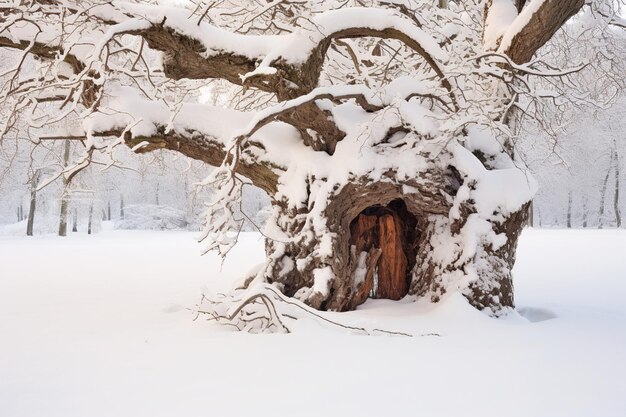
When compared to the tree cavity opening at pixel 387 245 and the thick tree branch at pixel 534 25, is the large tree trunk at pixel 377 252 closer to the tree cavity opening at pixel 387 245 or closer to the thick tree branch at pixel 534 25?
the tree cavity opening at pixel 387 245

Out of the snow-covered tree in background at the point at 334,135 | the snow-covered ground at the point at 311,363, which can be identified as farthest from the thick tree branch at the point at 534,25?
the snow-covered ground at the point at 311,363

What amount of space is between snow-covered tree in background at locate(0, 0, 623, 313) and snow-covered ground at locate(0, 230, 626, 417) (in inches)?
26.2

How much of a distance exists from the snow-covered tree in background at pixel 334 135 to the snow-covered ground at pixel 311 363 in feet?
2.18

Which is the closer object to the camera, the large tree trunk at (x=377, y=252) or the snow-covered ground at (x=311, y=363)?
the snow-covered ground at (x=311, y=363)

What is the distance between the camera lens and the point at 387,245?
5.42 meters

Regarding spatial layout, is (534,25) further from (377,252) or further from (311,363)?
(311,363)

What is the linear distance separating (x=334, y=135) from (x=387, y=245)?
149cm

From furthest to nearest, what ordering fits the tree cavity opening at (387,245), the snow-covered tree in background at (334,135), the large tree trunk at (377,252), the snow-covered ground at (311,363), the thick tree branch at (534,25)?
the tree cavity opening at (387,245), the thick tree branch at (534,25), the large tree trunk at (377,252), the snow-covered tree in background at (334,135), the snow-covered ground at (311,363)

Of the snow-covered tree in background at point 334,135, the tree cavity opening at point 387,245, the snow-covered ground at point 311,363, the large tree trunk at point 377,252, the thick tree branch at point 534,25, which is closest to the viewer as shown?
the snow-covered ground at point 311,363

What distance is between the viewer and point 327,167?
4.90 meters

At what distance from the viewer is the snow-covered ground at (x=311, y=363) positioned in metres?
2.00

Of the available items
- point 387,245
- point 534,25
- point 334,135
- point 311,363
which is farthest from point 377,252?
point 534,25

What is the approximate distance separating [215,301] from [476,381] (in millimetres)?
2240

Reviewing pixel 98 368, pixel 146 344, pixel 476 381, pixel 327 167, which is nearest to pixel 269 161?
pixel 327 167
